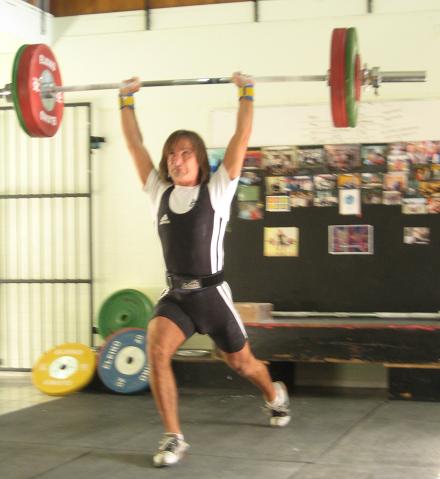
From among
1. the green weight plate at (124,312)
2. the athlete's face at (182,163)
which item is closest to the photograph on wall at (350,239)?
the green weight plate at (124,312)

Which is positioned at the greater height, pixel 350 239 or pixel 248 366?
pixel 350 239

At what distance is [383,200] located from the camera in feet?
17.8

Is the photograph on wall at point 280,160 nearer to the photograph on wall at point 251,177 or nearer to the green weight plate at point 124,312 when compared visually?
the photograph on wall at point 251,177

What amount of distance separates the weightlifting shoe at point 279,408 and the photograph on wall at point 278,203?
173 cm

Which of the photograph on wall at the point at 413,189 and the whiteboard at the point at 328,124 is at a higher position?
the whiteboard at the point at 328,124

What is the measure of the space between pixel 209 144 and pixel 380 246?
1344 millimetres

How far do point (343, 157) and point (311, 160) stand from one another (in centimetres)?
21

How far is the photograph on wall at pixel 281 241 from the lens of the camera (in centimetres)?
554

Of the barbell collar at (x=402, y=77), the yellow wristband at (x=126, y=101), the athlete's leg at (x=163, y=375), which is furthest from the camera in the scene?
the yellow wristband at (x=126, y=101)

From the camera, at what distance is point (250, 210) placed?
18.4 ft

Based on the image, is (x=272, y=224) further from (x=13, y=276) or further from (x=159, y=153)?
(x=13, y=276)

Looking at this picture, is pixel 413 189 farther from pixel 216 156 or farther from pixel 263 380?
pixel 263 380

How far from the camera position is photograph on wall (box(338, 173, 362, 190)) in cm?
545

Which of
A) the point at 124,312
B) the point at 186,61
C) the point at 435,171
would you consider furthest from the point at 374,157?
the point at 124,312
